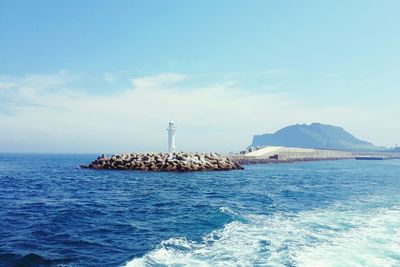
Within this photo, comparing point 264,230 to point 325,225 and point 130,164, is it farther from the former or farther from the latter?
point 130,164

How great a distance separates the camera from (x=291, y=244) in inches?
535

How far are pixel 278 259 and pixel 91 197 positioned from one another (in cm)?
1650

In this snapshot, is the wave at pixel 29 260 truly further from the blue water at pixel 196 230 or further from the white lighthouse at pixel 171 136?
the white lighthouse at pixel 171 136

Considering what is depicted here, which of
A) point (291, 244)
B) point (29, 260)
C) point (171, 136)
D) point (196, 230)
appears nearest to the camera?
point (29, 260)

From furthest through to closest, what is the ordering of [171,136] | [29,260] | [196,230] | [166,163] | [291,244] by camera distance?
1. [171,136]
2. [166,163]
3. [196,230]
4. [291,244]
5. [29,260]

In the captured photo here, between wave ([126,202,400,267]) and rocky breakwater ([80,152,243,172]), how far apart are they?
31.5 metres

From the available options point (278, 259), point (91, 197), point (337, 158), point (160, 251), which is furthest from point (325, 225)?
point (337, 158)

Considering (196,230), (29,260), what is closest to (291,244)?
(196,230)

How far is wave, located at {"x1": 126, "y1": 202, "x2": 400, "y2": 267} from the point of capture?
11.6 m

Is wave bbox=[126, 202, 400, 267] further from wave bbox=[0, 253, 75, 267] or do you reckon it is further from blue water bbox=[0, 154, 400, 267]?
wave bbox=[0, 253, 75, 267]

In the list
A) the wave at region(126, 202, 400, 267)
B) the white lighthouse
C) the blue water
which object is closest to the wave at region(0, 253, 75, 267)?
the blue water

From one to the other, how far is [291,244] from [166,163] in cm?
3773

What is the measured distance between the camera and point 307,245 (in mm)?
13438

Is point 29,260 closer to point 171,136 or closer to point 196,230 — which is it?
point 196,230
